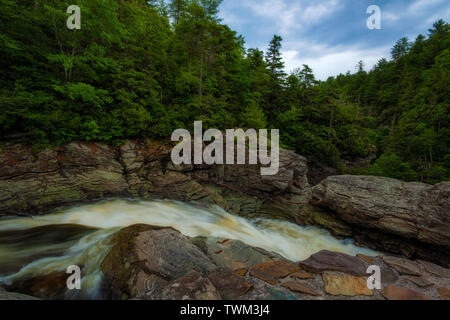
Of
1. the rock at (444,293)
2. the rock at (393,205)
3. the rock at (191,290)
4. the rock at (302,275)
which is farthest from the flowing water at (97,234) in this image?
the rock at (444,293)

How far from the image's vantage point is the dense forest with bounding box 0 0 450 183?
23.6 feet

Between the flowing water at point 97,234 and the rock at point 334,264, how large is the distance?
304 cm

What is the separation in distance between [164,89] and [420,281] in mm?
14793

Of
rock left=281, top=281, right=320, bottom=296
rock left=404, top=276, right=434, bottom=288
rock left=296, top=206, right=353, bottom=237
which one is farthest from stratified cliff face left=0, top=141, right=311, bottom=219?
rock left=281, top=281, right=320, bottom=296

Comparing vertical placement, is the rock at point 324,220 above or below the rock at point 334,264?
below

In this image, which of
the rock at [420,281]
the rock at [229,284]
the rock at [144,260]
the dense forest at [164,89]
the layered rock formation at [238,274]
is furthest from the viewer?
the dense forest at [164,89]

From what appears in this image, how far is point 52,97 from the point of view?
7.32m

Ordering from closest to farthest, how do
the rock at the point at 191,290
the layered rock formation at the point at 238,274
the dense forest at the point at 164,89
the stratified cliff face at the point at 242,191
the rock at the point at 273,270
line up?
1. the rock at the point at 191,290
2. the layered rock formation at the point at 238,274
3. the rock at the point at 273,270
4. the stratified cliff face at the point at 242,191
5. the dense forest at the point at 164,89

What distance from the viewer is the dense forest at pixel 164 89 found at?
7.21 meters

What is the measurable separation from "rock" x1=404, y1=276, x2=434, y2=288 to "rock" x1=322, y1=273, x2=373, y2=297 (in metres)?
1.26

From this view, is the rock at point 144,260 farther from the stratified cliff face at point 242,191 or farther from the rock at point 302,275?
the stratified cliff face at point 242,191

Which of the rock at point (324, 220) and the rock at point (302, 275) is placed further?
the rock at point (324, 220)

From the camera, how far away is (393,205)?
23.9 feet
